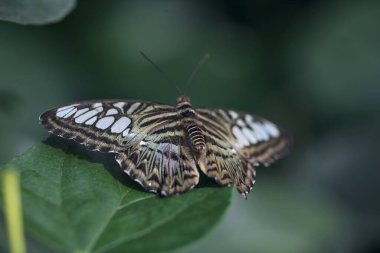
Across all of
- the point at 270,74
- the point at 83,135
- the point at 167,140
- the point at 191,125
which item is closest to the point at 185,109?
the point at 191,125

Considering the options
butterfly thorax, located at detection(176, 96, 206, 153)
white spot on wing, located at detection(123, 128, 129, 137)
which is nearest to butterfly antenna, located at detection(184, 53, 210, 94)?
butterfly thorax, located at detection(176, 96, 206, 153)

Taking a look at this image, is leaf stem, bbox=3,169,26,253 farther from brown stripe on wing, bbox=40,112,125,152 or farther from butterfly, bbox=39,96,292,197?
brown stripe on wing, bbox=40,112,125,152

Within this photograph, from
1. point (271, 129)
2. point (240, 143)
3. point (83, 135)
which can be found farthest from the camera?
Result: point (271, 129)

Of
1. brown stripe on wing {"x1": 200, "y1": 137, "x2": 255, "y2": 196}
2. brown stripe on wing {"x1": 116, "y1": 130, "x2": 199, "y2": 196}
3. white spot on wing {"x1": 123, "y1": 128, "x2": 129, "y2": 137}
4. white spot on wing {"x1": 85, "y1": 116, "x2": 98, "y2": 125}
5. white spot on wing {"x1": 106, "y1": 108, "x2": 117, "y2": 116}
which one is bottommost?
brown stripe on wing {"x1": 200, "y1": 137, "x2": 255, "y2": 196}

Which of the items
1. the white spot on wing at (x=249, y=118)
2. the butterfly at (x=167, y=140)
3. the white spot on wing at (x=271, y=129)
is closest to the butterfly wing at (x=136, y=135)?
the butterfly at (x=167, y=140)

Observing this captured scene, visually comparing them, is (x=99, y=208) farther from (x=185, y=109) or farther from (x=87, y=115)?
(x=185, y=109)

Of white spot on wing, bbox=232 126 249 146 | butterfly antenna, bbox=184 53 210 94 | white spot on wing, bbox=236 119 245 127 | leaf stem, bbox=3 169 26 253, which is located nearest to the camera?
leaf stem, bbox=3 169 26 253

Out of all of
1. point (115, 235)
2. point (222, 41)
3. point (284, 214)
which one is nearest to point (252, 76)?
point (222, 41)

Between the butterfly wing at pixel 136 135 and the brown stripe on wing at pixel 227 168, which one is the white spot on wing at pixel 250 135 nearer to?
the brown stripe on wing at pixel 227 168
